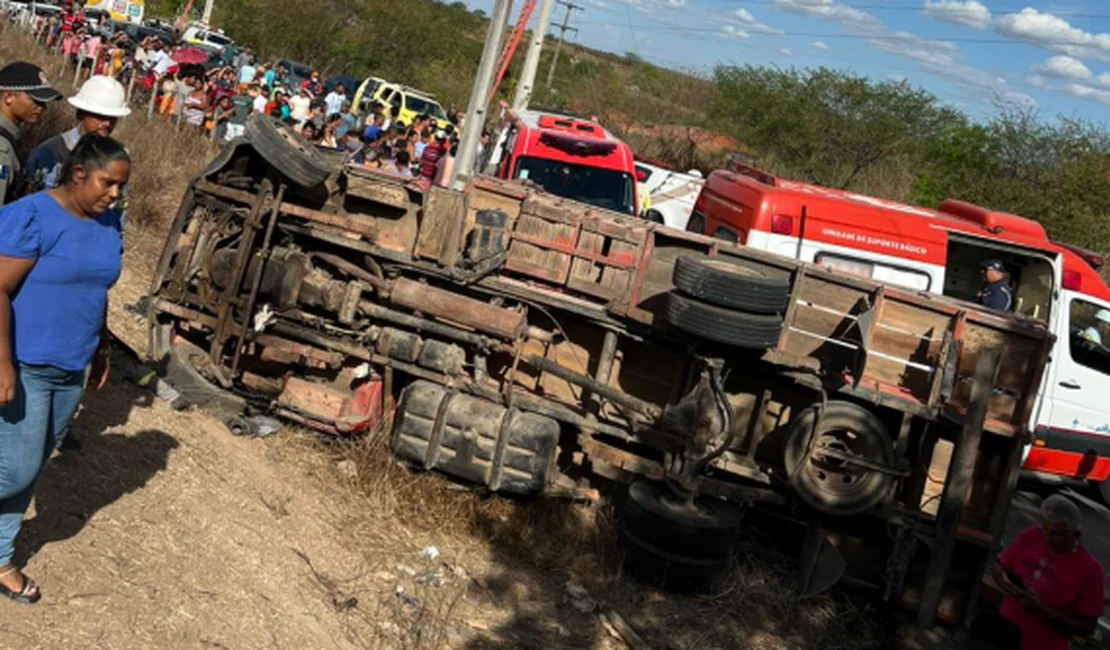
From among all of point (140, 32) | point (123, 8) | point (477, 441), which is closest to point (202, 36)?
point (140, 32)

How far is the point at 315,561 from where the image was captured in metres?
5.89

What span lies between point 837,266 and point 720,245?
271 cm

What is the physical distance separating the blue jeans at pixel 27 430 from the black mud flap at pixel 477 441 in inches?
123

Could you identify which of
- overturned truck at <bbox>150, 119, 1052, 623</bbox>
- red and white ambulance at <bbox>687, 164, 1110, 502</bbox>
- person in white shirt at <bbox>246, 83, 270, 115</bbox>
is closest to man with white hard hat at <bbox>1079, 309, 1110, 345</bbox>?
red and white ambulance at <bbox>687, 164, 1110, 502</bbox>

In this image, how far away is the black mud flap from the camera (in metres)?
6.95

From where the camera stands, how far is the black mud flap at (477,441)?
273 inches

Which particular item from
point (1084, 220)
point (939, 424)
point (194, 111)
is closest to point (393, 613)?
point (939, 424)

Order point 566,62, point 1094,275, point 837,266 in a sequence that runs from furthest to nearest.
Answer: point 566,62 → point 1094,275 → point 837,266

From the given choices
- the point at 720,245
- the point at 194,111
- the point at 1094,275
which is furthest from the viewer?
the point at 194,111

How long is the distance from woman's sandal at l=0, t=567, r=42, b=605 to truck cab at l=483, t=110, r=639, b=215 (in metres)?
8.82

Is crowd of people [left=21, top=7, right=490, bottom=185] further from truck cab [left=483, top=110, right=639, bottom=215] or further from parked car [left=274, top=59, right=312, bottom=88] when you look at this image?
parked car [left=274, top=59, right=312, bottom=88]

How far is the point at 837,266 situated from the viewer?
970 cm

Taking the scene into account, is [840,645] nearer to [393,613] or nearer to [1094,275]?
[393,613]

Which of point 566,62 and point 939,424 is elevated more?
point 566,62
